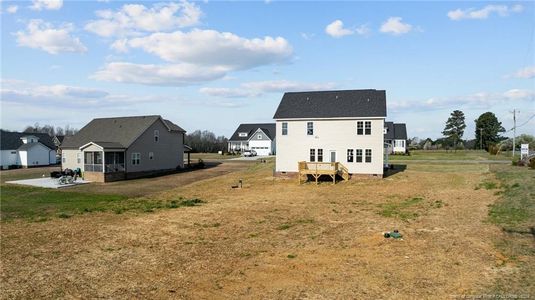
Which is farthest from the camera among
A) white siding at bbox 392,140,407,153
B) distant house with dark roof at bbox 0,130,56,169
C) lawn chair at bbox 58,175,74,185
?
white siding at bbox 392,140,407,153

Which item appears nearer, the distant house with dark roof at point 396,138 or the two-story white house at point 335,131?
the two-story white house at point 335,131

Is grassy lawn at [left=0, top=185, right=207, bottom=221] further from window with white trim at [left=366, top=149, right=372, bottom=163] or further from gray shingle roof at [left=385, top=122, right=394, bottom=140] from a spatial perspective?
gray shingle roof at [left=385, top=122, right=394, bottom=140]

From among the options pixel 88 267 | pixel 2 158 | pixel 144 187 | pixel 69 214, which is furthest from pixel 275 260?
pixel 2 158

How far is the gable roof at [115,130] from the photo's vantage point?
43.2 metres

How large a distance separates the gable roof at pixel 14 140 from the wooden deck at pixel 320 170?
45.9 metres

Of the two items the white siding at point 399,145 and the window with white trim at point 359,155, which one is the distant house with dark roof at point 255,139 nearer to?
the white siding at point 399,145

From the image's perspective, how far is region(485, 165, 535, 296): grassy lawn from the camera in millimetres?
9016

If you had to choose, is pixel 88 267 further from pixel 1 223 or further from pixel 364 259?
pixel 1 223

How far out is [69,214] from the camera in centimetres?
2039

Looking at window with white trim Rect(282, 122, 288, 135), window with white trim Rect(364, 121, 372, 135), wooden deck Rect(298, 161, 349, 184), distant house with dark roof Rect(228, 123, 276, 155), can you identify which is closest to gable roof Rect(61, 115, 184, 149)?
window with white trim Rect(282, 122, 288, 135)

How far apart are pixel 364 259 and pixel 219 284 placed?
4315 mm

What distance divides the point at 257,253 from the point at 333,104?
25.9 metres

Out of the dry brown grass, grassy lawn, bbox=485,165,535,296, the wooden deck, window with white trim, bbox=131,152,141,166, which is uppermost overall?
window with white trim, bbox=131,152,141,166

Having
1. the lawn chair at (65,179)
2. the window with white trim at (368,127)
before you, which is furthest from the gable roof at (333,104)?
the lawn chair at (65,179)
